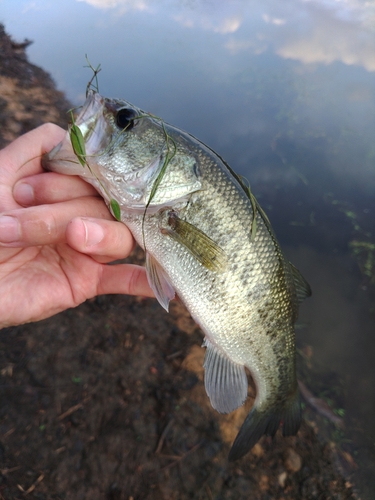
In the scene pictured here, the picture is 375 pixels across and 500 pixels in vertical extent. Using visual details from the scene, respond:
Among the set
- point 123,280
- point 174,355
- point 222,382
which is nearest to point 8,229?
point 123,280

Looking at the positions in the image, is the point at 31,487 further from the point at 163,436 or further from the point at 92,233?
the point at 92,233

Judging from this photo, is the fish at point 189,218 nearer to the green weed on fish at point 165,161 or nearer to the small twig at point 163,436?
the green weed on fish at point 165,161

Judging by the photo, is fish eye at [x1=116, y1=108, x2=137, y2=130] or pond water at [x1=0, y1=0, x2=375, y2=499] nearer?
fish eye at [x1=116, y1=108, x2=137, y2=130]

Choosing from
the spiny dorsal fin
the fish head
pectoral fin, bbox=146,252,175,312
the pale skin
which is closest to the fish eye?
the fish head

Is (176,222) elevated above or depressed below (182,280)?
above

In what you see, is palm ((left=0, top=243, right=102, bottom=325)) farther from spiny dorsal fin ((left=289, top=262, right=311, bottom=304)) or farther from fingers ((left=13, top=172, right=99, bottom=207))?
spiny dorsal fin ((left=289, top=262, right=311, bottom=304))

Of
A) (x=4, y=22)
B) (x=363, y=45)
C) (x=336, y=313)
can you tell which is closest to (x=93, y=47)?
(x=4, y=22)

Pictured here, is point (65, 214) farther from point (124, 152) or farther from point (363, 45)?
point (363, 45)
